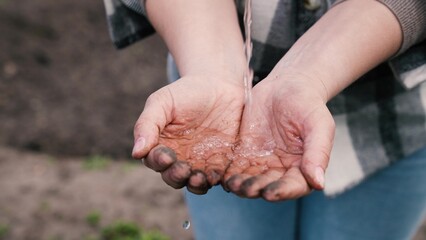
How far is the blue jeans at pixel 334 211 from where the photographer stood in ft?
5.07

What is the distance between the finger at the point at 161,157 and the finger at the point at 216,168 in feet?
0.27

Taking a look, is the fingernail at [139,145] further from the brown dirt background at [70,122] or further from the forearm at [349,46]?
the brown dirt background at [70,122]

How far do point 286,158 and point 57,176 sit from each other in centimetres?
224

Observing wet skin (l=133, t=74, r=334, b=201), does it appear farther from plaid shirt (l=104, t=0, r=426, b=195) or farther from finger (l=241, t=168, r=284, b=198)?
plaid shirt (l=104, t=0, r=426, b=195)

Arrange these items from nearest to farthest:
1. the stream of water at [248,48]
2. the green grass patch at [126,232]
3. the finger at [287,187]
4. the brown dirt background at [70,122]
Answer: the finger at [287,187], the stream of water at [248,48], the green grass patch at [126,232], the brown dirt background at [70,122]

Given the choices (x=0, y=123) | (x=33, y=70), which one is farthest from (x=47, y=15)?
(x=0, y=123)

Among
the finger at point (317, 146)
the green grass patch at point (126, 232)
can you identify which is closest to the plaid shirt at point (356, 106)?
the finger at point (317, 146)

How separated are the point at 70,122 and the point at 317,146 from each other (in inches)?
112

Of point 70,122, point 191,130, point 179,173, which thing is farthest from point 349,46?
point 70,122

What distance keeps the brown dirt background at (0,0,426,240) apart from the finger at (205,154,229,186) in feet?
5.70

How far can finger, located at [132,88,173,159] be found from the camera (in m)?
1.13

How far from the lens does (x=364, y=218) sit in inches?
63.8

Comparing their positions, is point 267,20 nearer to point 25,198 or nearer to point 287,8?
point 287,8

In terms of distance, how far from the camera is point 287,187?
107 cm
